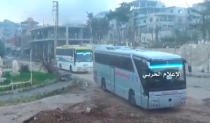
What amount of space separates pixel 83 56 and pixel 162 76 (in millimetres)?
22758

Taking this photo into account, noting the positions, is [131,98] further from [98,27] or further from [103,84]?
[98,27]

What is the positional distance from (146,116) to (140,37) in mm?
64730

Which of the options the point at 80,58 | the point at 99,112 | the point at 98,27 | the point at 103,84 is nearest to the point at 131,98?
the point at 99,112

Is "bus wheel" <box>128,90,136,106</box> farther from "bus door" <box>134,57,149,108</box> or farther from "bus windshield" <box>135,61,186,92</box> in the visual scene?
"bus windshield" <box>135,61,186,92</box>

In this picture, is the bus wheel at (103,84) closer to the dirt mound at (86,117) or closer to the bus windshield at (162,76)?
the bus windshield at (162,76)

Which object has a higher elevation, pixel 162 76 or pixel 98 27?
pixel 98 27

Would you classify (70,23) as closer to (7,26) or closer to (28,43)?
(28,43)

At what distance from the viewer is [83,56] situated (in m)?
39.8

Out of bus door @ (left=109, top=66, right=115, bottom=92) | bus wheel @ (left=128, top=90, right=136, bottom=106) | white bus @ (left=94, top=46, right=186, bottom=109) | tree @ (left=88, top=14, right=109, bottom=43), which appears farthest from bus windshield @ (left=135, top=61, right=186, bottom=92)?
tree @ (left=88, top=14, right=109, bottom=43)

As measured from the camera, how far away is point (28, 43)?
351 ft

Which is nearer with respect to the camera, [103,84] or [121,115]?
[121,115]

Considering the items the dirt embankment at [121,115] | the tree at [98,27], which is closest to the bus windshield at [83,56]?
the dirt embankment at [121,115]

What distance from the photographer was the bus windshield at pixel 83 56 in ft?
130

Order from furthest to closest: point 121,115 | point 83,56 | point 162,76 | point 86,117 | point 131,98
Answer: point 83,56
point 131,98
point 162,76
point 121,115
point 86,117
